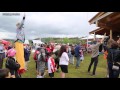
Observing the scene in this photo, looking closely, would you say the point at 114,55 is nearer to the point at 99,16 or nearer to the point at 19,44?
the point at 19,44

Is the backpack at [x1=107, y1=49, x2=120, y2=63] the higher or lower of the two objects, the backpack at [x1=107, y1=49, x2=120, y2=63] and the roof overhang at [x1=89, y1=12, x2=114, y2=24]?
the lower

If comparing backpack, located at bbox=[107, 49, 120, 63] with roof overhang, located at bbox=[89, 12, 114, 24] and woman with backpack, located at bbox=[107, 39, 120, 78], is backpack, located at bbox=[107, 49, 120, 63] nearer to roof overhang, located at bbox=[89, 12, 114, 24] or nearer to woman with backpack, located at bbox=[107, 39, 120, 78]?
woman with backpack, located at bbox=[107, 39, 120, 78]

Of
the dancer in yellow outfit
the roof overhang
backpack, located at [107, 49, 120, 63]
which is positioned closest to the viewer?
backpack, located at [107, 49, 120, 63]

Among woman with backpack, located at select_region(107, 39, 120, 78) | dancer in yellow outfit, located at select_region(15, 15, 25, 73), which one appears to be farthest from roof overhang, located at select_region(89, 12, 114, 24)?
dancer in yellow outfit, located at select_region(15, 15, 25, 73)

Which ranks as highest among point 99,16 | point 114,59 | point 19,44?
point 99,16

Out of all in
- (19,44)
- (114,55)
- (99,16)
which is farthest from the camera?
(99,16)

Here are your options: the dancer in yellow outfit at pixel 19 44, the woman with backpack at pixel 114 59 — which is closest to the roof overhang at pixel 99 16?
the woman with backpack at pixel 114 59

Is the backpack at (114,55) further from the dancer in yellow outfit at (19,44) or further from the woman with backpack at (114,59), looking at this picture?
the dancer in yellow outfit at (19,44)

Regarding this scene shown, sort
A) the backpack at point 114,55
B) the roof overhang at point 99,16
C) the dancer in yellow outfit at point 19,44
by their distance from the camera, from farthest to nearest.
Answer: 1. the roof overhang at point 99,16
2. the dancer in yellow outfit at point 19,44
3. the backpack at point 114,55

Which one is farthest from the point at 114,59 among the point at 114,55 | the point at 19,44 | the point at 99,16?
the point at 99,16

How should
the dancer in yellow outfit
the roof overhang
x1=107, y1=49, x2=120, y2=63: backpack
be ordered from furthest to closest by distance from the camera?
the roof overhang, the dancer in yellow outfit, x1=107, y1=49, x2=120, y2=63: backpack

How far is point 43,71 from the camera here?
871 cm

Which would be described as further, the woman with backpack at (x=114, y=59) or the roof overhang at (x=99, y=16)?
the roof overhang at (x=99, y=16)
